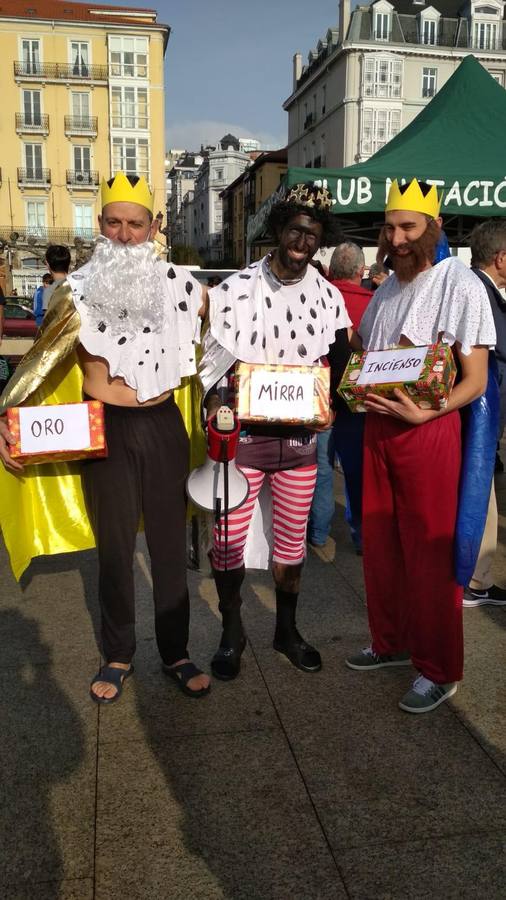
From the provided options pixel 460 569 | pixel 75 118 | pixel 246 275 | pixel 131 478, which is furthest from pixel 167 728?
pixel 75 118

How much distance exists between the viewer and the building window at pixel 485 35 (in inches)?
1828

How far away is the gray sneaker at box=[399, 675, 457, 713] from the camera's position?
2.77 meters

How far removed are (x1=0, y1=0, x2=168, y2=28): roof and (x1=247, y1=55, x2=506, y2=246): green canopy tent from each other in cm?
4412

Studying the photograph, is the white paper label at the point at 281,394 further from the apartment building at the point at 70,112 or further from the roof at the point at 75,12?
the roof at the point at 75,12

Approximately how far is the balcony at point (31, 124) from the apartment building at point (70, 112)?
0.06 metres

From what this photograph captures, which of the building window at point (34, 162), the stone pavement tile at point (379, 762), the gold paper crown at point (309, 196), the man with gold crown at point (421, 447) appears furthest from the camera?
the building window at point (34, 162)

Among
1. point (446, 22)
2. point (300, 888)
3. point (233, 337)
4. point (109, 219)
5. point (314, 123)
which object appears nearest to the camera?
point (300, 888)

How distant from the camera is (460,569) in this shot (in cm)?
270

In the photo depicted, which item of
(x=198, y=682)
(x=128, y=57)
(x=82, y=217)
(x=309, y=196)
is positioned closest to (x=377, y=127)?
(x=128, y=57)

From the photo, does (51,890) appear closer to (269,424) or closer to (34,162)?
(269,424)

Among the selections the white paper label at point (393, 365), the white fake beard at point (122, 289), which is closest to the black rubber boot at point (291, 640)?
the white paper label at point (393, 365)

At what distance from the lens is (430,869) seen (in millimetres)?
1979

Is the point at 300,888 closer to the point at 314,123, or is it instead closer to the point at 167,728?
the point at 167,728

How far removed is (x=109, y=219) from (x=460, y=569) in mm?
1836
